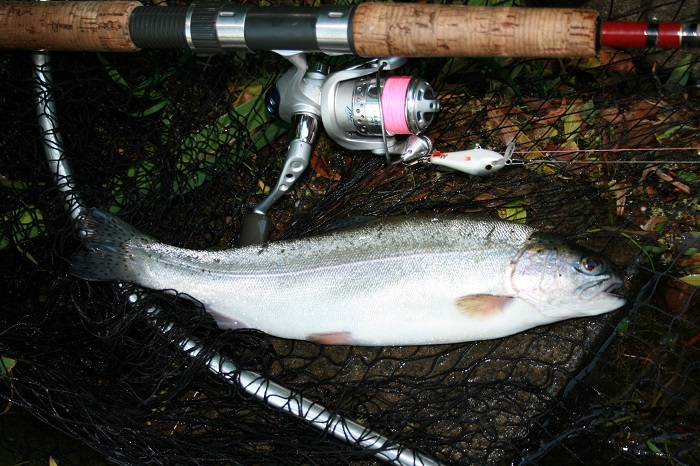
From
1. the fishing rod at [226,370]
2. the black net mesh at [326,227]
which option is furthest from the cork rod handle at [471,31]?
the fishing rod at [226,370]

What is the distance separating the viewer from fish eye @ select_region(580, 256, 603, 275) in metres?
2.92

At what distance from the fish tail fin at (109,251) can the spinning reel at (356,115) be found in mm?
525

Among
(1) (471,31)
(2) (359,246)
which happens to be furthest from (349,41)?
(2) (359,246)

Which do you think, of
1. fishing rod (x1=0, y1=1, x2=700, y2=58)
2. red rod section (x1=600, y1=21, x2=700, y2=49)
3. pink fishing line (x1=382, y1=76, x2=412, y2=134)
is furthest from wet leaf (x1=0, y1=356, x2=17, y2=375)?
red rod section (x1=600, y1=21, x2=700, y2=49)

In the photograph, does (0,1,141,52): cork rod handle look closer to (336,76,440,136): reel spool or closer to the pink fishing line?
(336,76,440,136): reel spool

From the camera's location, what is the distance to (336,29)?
2.86 metres

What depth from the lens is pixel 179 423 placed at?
3.21 metres

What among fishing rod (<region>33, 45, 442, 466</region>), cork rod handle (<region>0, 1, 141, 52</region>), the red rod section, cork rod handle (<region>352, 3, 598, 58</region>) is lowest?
fishing rod (<region>33, 45, 442, 466</region>)

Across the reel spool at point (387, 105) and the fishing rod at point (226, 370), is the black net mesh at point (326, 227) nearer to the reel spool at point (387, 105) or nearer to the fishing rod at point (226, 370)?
the fishing rod at point (226, 370)

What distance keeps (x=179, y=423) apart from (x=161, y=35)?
1.82m

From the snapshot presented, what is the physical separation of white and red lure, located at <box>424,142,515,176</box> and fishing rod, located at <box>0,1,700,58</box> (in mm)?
535

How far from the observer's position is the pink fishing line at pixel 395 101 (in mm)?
3029

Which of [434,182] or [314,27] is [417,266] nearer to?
[434,182]

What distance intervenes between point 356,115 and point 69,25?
141 centimetres
